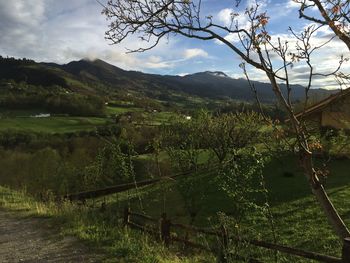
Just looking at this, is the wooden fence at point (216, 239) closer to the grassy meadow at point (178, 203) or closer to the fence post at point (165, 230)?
the fence post at point (165, 230)

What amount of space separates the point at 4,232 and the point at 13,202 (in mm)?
5814

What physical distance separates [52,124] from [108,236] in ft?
282

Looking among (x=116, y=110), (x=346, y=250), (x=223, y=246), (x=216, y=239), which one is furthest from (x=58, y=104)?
(x=346, y=250)

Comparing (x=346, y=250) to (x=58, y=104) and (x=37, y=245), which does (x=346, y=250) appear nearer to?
(x=37, y=245)

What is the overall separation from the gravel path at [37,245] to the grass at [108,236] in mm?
284

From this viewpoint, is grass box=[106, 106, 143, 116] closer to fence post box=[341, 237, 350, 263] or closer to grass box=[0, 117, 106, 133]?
grass box=[0, 117, 106, 133]

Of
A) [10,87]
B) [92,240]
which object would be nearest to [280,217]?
[92,240]

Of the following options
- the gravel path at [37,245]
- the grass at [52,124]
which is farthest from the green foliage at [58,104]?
the gravel path at [37,245]

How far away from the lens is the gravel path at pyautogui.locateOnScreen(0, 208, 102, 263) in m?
8.32

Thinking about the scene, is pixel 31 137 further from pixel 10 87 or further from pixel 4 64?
pixel 4 64

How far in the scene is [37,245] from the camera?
9.55 meters

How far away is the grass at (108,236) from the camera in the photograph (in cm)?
791

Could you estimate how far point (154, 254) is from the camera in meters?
7.91

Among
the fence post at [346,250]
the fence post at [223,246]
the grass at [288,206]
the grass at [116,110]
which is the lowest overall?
the grass at [288,206]
